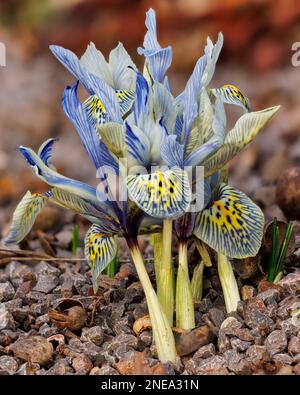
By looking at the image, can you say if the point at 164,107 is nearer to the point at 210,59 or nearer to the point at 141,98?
the point at 141,98

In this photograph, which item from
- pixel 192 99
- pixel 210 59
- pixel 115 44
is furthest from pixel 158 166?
pixel 115 44

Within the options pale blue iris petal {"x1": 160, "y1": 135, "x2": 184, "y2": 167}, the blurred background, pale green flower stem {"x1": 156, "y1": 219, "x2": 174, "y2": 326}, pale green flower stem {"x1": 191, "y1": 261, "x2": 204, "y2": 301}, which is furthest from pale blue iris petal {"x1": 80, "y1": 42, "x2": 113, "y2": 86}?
the blurred background

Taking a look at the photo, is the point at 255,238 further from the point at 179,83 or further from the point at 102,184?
the point at 179,83

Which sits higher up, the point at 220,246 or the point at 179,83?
the point at 179,83

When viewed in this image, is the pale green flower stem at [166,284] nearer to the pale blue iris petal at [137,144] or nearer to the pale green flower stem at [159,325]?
the pale green flower stem at [159,325]

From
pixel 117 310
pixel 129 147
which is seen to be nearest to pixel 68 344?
pixel 117 310

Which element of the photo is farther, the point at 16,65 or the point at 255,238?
the point at 16,65

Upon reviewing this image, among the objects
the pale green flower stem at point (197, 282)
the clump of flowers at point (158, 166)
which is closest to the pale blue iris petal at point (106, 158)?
the clump of flowers at point (158, 166)

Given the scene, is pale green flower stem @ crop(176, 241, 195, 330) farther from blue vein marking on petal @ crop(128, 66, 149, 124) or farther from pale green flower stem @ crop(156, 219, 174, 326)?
blue vein marking on petal @ crop(128, 66, 149, 124)
